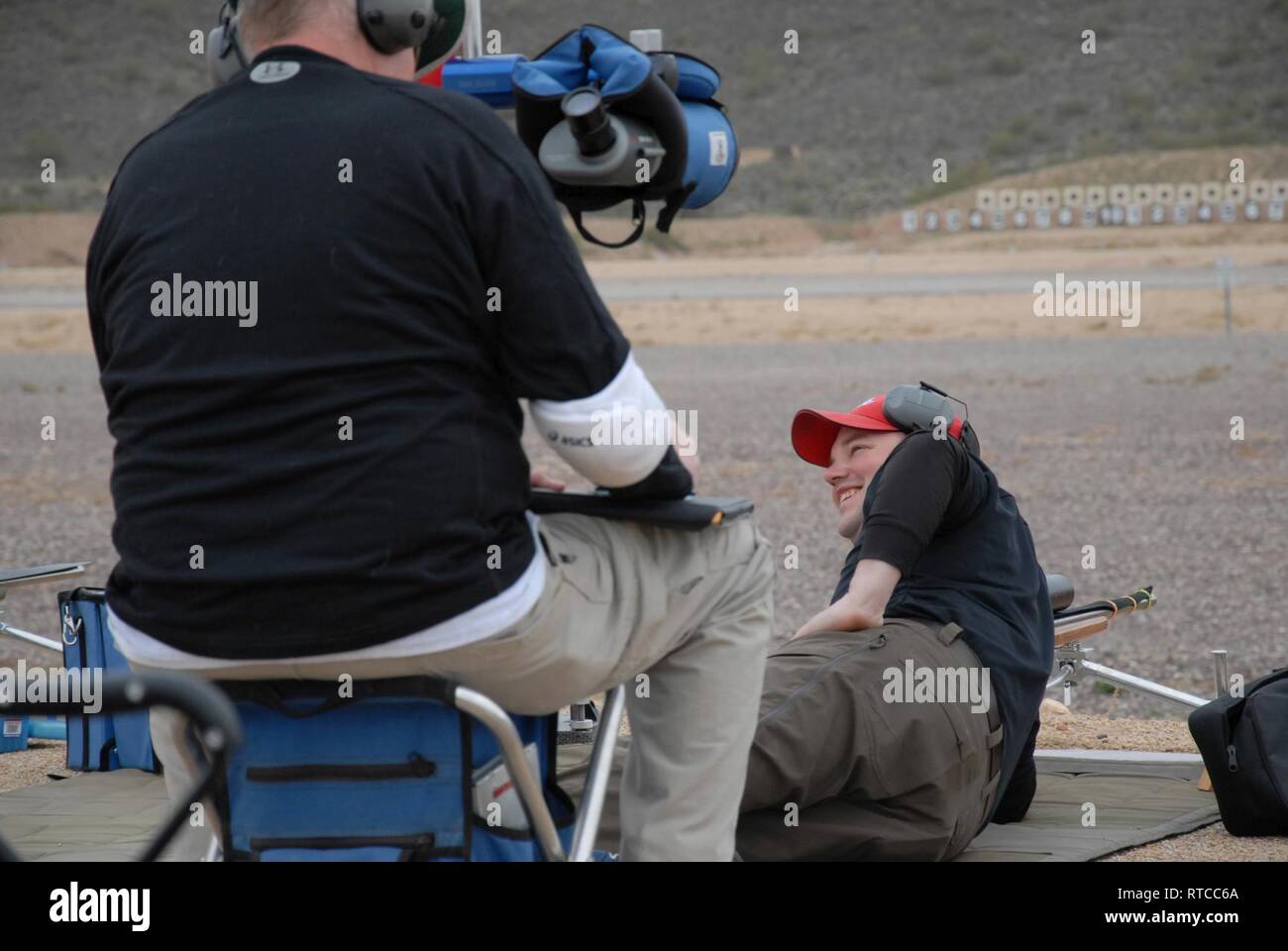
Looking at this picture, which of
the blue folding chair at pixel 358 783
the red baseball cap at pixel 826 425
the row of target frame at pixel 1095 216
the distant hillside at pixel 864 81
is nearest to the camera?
the blue folding chair at pixel 358 783

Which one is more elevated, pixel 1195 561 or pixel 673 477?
pixel 673 477

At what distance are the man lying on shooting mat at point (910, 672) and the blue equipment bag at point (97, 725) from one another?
78.7 inches

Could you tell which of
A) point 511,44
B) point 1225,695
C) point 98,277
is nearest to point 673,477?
point 98,277

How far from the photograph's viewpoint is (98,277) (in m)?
2.25

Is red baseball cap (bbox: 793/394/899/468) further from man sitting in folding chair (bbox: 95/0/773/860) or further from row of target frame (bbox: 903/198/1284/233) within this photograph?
row of target frame (bbox: 903/198/1284/233)

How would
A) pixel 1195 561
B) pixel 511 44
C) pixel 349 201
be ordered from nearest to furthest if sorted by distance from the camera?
pixel 349 201
pixel 1195 561
pixel 511 44

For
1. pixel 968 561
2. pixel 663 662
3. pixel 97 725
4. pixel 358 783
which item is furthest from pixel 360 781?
pixel 97 725

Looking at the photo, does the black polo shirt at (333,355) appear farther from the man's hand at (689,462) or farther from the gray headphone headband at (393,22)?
the man's hand at (689,462)

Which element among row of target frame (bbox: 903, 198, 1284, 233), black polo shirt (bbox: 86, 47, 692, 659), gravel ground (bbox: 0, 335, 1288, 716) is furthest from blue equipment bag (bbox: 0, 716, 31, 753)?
row of target frame (bbox: 903, 198, 1284, 233)

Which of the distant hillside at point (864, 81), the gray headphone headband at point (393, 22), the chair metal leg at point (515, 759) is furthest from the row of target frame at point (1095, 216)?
the chair metal leg at point (515, 759)

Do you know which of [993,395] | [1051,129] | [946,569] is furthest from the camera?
[1051,129]

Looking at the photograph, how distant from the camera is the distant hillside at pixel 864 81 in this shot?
61.3 metres

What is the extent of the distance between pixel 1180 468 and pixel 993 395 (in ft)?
13.4

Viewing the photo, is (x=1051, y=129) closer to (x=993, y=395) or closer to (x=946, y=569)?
(x=993, y=395)
